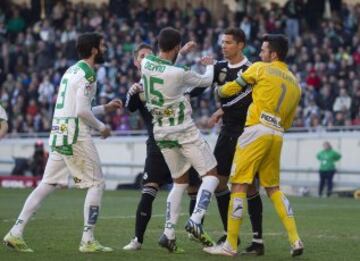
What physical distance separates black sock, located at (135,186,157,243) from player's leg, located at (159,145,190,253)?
0.98ft

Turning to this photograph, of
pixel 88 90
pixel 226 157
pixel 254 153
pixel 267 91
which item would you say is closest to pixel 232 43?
pixel 267 91

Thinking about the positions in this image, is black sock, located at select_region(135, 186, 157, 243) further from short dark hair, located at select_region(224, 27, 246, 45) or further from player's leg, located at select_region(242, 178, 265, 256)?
short dark hair, located at select_region(224, 27, 246, 45)

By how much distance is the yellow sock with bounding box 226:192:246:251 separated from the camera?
12484mm

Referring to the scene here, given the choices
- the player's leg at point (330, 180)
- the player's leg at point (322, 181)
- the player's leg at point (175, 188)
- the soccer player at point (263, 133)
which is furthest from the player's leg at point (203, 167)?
the player's leg at point (322, 181)

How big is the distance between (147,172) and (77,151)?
100cm

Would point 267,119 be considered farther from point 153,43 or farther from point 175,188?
point 153,43

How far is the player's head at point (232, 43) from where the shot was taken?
13.2m

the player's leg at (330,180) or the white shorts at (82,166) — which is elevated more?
the white shorts at (82,166)

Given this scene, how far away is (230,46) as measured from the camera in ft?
43.4

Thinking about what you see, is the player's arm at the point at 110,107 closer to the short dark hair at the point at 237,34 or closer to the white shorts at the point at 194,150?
the white shorts at the point at 194,150

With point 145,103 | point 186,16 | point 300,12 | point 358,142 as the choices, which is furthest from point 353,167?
point 145,103

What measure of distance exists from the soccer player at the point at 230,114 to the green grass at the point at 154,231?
591mm

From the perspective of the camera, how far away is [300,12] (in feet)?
120

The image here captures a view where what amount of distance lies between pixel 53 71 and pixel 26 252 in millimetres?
26126
